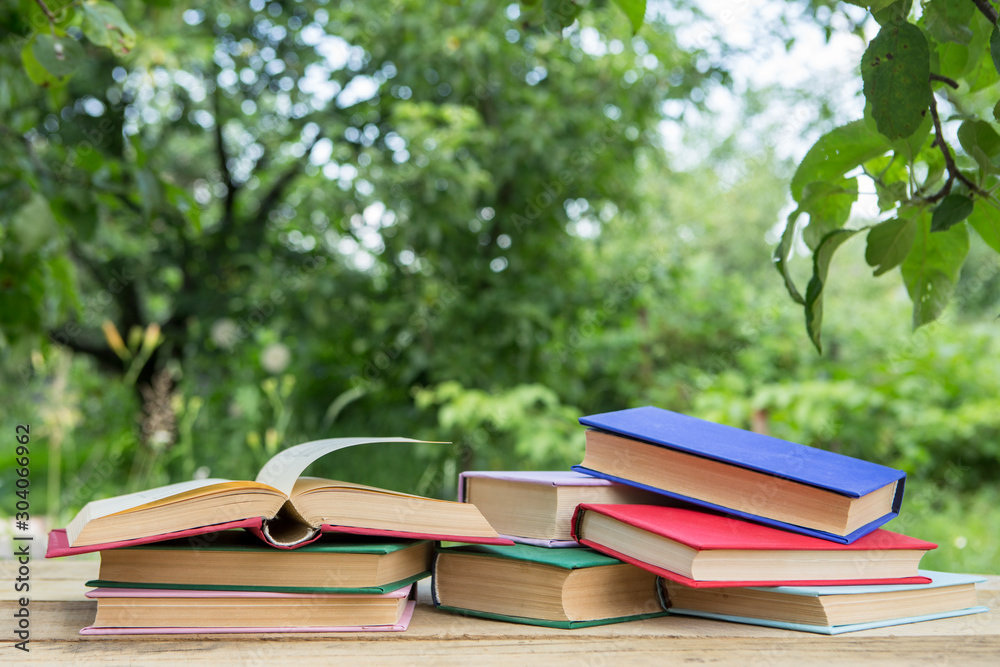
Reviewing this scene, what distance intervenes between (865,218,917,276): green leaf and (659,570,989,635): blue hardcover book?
289 mm

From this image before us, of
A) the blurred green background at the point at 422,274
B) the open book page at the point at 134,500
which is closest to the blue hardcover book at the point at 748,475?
the open book page at the point at 134,500

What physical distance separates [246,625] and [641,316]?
310cm

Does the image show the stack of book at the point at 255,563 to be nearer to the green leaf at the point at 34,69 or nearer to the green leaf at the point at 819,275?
the green leaf at the point at 819,275

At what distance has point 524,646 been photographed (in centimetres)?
56

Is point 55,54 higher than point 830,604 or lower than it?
higher

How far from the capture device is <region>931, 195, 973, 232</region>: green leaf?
1.81 ft

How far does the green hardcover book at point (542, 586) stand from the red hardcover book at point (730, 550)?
29 mm

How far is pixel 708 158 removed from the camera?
28.1 feet

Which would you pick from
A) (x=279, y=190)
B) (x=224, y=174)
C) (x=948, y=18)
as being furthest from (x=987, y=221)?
(x=224, y=174)

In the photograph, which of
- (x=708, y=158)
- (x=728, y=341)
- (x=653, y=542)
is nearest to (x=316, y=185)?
(x=653, y=542)

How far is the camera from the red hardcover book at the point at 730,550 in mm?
571

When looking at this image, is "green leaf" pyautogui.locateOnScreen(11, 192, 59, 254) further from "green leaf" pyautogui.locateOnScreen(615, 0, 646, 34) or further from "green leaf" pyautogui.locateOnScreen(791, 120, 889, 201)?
"green leaf" pyautogui.locateOnScreen(791, 120, 889, 201)

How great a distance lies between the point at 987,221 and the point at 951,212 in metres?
0.11

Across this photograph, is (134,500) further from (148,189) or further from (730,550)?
(148,189)
